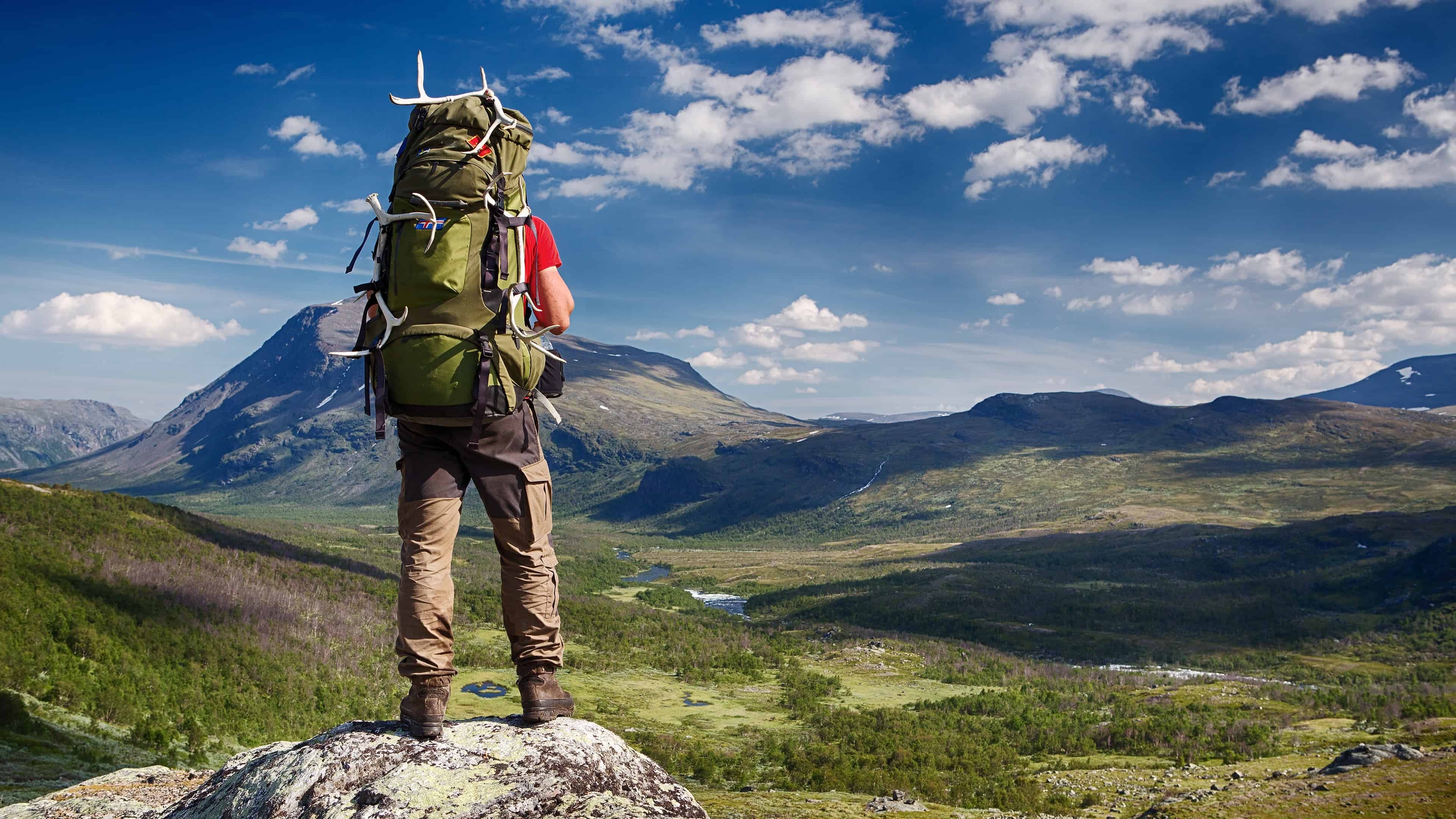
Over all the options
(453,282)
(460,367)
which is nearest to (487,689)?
(460,367)

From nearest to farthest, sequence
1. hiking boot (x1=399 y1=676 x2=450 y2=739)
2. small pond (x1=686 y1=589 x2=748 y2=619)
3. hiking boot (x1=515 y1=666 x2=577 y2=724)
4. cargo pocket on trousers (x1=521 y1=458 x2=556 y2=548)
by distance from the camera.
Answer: hiking boot (x1=399 y1=676 x2=450 y2=739) → cargo pocket on trousers (x1=521 y1=458 x2=556 y2=548) → hiking boot (x1=515 y1=666 x2=577 y2=724) → small pond (x1=686 y1=589 x2=748 y2=619)

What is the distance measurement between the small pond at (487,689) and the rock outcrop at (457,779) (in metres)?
41.8

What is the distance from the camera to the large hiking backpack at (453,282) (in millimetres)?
7082

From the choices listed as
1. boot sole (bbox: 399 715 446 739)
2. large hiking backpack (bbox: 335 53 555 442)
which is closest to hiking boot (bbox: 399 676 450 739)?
boot sole (bbox: 399 715 446 739)

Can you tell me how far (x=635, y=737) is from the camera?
146 feet

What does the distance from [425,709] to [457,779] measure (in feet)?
2.32

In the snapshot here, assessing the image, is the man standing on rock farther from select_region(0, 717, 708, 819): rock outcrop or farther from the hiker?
select_region(0, 717, 708, 819): rock outcrop

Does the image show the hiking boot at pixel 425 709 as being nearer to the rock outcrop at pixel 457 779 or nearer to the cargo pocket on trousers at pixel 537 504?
the rock outcrop at pixel 457 779

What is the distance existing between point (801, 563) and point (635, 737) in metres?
147

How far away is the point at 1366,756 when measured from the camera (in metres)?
30.0

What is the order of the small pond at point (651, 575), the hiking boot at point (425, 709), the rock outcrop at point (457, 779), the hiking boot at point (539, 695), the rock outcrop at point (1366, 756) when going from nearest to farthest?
the rock outcrop at point (457, 779)
the hiking boot at point (425, 709)
the hiking boot at point (539, 695)
the rock outcrop at point (1366, 756)
the small pond at point (651, 575)

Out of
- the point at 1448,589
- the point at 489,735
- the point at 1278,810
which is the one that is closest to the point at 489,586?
the point at 1278,810

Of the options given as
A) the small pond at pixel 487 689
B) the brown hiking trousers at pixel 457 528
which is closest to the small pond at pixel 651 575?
the small pond at pixel 487 689

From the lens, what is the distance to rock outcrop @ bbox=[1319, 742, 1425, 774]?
96.3ft
